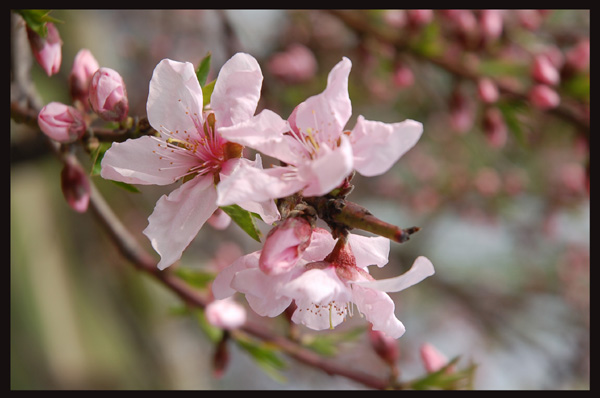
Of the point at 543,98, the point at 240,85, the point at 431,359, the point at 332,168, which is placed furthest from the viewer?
the point at 543,98

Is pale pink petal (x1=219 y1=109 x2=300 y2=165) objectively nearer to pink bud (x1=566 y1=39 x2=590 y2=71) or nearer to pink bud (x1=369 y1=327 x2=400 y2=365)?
pink bud (x1=369 y1=327 x2=400 y2=365)

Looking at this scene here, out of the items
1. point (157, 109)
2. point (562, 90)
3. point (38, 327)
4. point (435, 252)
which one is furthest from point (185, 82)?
point (435, 252)

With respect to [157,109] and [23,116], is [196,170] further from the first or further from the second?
[23,116]

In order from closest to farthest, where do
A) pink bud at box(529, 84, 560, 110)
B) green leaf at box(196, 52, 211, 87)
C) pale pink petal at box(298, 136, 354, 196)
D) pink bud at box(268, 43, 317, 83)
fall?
pale pink petal at box(298, 136, 354, 196) < green leaf at box(196, 52, 211, 87) < pink bud at box(529, 84, 560, 110) < pink bud at box(268, 43, 317, 83)

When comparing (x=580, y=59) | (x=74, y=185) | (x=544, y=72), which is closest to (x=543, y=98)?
(x=544, y=72)

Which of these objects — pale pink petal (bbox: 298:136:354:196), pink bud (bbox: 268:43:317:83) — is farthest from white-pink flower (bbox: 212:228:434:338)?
pink bud (bbox: 268:43:317:83)

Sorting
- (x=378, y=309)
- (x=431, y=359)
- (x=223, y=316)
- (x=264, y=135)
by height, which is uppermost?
(x=264, y=135)

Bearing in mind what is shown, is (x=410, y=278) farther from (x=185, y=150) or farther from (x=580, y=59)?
(x=580, y=59)

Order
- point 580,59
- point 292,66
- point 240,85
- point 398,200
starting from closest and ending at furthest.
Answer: point 240,85
point 580,59
point 292,66
point 398,200
